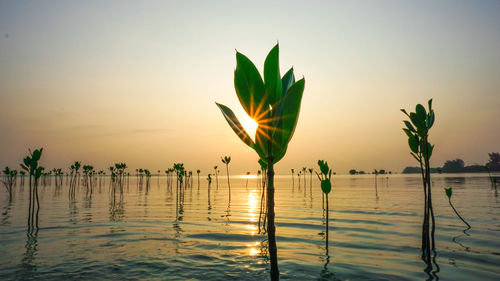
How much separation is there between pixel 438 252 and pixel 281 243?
430 centimetres

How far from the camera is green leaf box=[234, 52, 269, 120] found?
106 inches

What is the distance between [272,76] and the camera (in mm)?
2723

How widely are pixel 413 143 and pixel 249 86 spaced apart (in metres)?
5.91

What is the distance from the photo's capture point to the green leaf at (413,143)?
6.93 metres

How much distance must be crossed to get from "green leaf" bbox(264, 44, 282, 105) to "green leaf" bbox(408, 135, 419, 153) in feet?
18.3

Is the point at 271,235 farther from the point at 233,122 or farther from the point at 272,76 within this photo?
the point at 272,76

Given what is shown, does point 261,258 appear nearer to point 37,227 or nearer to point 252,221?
point 252,221

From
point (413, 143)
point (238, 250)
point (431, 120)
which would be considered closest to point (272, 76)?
point (431, 120)

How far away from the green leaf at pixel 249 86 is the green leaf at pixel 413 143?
5661 millimetres

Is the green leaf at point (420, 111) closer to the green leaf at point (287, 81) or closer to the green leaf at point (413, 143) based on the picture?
the green leaf at point (413, 143)

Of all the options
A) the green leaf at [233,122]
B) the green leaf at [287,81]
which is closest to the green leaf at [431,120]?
the green leaf at [287,81]

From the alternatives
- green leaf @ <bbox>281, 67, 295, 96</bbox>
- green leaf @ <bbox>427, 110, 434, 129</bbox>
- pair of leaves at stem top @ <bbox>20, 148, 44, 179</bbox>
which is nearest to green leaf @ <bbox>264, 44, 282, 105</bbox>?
green leaf @ <bbox>281, 67, 295, 96</bbox>

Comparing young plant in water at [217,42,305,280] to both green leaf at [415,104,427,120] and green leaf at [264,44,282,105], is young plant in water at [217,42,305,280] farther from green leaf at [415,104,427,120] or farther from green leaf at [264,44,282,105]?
green leaf at [415,104,427,120]

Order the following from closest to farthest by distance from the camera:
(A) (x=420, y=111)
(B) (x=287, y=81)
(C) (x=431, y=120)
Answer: (B) (x=287, y=81) < (A) (x=420, y=111) < (C) (x=431, y=120)
